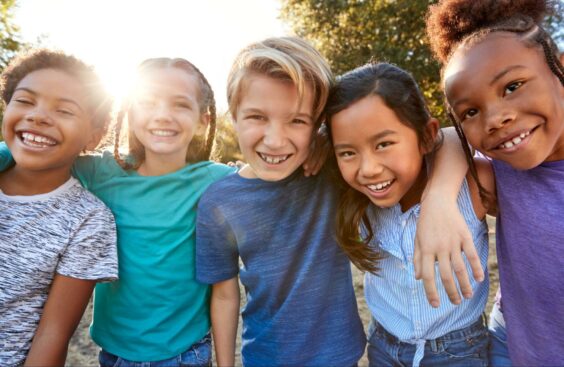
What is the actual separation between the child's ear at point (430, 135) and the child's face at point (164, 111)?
102cm

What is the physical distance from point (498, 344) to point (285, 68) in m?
1.42

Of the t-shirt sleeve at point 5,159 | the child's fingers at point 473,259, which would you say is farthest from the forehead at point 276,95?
the t-shirt sleeve at point 5,159

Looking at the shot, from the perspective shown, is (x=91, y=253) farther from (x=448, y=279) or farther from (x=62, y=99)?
(x=448, y=279)

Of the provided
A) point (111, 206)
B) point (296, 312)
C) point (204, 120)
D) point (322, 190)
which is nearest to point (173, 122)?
point (204, 120)

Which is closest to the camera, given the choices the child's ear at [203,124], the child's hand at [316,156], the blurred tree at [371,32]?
the child's hand at [316,156]

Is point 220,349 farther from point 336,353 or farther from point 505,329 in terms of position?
point 505,329

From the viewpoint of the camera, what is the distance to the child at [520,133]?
48.3 inches

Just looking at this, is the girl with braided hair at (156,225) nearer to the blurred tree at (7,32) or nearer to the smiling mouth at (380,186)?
the smiling mouth at (380,186)

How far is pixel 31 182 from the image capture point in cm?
168

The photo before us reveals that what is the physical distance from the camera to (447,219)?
1258 mm

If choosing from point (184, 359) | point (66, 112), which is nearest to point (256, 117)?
point (66, 112)

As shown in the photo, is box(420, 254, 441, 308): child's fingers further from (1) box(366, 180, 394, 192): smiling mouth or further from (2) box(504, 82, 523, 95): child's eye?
(2) box(504, 82, 523, 95): child's eye

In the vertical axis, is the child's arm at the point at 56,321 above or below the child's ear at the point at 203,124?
below

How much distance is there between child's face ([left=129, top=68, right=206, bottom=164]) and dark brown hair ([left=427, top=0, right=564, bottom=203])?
43.0 inches
